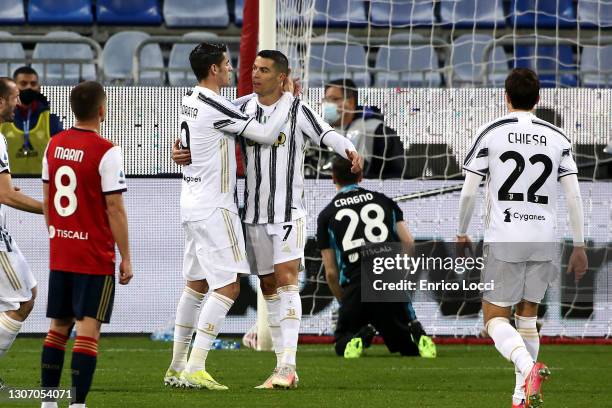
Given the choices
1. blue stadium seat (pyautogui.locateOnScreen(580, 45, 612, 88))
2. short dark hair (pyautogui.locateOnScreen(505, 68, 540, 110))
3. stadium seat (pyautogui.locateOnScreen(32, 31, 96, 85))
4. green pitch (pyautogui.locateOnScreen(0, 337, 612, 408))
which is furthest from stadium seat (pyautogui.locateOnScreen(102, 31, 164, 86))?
short dark hair (pyautogui.locateOnScreen(505, 68, 540, 110))

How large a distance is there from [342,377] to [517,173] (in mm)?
2519

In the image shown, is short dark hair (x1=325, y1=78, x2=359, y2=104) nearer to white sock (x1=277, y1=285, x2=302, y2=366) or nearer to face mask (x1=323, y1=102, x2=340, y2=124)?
face mask (x1=323, y1=102, x2=340, y2=124)

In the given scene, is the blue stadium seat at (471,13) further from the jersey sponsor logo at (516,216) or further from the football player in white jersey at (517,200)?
the jersey sponsor logo at (516,216)

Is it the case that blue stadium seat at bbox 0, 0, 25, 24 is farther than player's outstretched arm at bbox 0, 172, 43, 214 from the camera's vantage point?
Yes

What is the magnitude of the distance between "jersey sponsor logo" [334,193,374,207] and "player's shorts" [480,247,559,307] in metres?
4.07

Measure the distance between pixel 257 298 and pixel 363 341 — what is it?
5.18 ft

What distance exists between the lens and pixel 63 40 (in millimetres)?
14672

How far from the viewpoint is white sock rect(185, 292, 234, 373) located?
7566 millimetres

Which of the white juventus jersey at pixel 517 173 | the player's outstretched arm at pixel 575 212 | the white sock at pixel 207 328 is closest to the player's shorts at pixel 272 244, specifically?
the white sock at pixel 207 328

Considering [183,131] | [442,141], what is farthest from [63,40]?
[183,131]

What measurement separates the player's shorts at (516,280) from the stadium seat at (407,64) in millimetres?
7768

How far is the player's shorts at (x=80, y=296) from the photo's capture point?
5.93 metres

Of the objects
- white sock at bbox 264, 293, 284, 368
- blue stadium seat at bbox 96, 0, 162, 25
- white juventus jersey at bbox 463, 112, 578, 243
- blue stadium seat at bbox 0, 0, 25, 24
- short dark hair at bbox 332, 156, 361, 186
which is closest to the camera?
white juventus jersey at bbox 463, 112, 578, 243

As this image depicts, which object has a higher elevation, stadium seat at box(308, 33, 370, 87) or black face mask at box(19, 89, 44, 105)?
stadium seat at box(308, 33, 370, 87)
